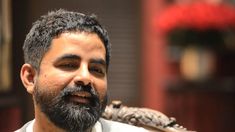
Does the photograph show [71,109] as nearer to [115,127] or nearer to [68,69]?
[68,69]

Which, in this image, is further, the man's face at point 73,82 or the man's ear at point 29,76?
the man's ear at point 29,76

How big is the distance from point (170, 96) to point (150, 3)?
35.5 inches

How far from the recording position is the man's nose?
6.40 feet

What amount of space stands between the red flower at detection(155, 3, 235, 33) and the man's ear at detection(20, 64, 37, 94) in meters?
3.46

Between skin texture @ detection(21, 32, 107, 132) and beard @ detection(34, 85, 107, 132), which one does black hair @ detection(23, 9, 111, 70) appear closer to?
skin texture @ detection(21, 32, 107, 132)

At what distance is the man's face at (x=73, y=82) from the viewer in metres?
1.95

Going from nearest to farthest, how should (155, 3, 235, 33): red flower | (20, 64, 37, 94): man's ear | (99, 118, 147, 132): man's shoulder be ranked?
1. (20, 64, 37, 94): man's ear
2. (99, 118, 147, 132): man's shoulder
3. (155, 3, 235, 33): red flower

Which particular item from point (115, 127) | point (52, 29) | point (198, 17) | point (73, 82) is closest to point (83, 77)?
point (73, 82)

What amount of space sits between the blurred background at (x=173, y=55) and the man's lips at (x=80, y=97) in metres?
2.52

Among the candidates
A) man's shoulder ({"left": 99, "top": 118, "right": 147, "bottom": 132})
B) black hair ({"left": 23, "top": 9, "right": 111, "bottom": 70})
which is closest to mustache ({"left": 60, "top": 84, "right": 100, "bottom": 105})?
black hair ({"left": 23, "top": 9, "right": 111, "bottom": 70})

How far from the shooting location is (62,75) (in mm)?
1966

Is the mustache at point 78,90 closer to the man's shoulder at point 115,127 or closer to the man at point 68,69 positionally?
the man at point 68,69

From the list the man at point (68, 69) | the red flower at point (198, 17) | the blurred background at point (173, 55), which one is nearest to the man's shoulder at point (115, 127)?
the man at point (68, 69)

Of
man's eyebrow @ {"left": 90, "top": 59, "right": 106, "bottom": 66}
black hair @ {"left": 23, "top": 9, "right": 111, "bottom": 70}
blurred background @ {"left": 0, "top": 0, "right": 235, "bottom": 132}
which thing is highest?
black hair @ {"left": 23, "top": 9, "right": 111, "bottom": 70}
